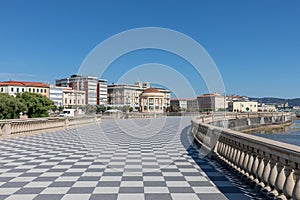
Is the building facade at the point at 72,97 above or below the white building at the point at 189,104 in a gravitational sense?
above

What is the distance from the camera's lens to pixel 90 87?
123 m

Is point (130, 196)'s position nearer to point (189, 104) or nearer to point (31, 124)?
point (31, 124)

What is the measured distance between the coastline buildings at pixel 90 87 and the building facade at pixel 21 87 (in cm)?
1576

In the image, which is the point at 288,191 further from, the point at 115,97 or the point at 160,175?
the point at 115,97

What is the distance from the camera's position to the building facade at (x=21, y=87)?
9738 cm

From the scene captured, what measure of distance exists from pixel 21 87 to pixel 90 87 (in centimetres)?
3014

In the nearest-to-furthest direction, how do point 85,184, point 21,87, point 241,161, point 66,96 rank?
1. point 85,184
2. point 241,161
3. point 21,87
4. point 66,96

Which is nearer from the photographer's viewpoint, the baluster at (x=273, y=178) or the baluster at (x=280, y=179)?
the baluster at (x=280, y=179)

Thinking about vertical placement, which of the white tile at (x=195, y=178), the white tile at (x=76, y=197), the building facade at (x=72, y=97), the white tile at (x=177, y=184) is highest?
the building facade at (x=72, y=97)

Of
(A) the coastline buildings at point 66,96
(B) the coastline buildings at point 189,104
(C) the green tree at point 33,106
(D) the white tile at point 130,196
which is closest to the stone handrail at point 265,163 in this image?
(D) the white tile at point 130,196

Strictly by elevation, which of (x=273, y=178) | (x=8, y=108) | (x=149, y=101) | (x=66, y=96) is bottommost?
(x=273, y=178)

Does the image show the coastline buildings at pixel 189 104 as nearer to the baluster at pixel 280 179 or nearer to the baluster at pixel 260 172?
the baluster at pixel 260 172

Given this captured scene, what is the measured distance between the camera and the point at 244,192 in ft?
15.2

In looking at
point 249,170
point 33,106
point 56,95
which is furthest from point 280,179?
point 56,95
